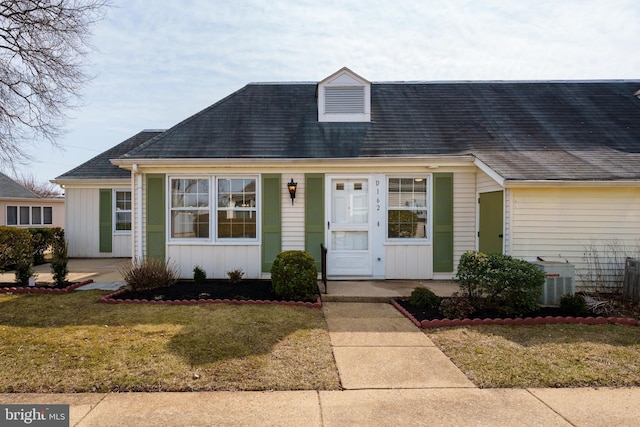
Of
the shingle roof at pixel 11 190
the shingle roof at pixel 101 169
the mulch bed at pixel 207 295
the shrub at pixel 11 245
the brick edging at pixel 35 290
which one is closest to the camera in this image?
the mulch bed at pixel 207 295

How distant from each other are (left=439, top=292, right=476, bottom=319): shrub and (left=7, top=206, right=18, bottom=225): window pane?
62.3ft

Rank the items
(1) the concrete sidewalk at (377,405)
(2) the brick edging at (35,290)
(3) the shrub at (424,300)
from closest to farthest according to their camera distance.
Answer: (1) the concrete sidewalk at (377,405), (3) the shrub at (424,300), (2) the brick edging at (35,290)

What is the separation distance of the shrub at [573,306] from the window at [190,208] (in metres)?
7.02

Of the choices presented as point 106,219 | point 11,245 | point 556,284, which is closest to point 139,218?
point 11,245

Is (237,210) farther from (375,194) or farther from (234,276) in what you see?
(375,194)

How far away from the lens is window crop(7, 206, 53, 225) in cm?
1622

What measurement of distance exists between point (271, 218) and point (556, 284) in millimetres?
5633

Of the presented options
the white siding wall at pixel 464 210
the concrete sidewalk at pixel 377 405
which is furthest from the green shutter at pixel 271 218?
the concrete sidewalk at pixel 377 405

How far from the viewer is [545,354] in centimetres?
415

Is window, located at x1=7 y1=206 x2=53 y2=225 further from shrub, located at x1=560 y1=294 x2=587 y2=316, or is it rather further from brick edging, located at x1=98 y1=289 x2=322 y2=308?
shrub, located at x1=560 y1=294 x2=587 y2=316

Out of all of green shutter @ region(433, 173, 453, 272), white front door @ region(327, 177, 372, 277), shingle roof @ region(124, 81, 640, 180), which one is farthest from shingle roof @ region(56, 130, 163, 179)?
green shutter @ region(433, 173, 453, 272)

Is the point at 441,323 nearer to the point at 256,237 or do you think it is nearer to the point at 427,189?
the point at 427,189

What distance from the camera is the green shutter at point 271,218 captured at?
8.02m

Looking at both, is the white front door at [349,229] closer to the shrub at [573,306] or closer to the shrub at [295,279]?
the shrub at [295,279]
